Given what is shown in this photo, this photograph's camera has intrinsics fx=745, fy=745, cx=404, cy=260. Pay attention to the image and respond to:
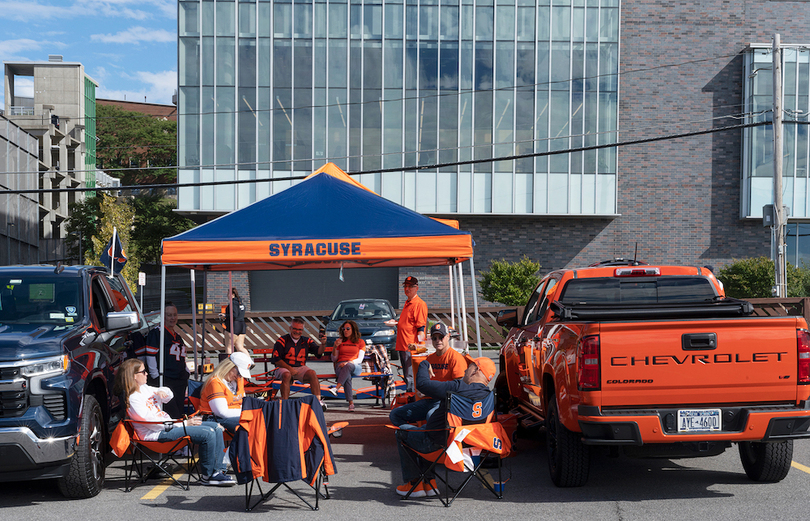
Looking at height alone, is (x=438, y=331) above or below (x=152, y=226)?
below

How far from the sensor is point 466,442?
249 inches

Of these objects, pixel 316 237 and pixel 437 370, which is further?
pixel 316 237

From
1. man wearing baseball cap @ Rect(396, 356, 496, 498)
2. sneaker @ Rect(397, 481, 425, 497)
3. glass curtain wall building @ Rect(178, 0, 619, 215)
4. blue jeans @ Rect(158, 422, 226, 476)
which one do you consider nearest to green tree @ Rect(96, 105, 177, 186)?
glass curtain wall building @ Rect(178, 0, 619, 215)

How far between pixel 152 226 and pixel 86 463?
34671 millimetres

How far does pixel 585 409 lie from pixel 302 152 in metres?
23.6

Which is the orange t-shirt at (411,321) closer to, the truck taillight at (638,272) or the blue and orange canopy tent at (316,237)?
the blue and orange canopy tent at (316,237)

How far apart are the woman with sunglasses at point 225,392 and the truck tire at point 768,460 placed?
15.3 feet

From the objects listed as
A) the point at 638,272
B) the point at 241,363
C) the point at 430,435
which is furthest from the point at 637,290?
the point at 241,363

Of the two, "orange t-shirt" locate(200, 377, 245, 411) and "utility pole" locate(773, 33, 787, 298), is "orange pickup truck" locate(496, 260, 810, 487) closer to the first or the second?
"orange t-shirt" locate(200, 377, 245, 411)

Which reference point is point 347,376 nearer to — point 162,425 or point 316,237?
point 316,237

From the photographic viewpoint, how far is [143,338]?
9.00 m

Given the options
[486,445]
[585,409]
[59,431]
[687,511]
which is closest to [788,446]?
[687,511]

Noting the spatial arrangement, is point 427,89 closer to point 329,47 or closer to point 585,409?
point 329,47

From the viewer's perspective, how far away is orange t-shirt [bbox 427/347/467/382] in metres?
7.82
